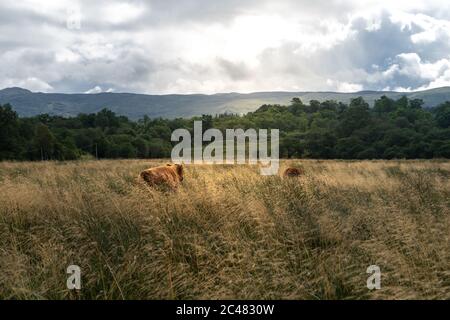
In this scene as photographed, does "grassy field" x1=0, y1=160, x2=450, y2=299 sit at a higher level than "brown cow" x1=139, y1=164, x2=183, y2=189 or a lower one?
lower

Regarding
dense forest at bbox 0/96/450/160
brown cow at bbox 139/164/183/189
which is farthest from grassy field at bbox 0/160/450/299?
dense forest at bbox 0/96/450/160

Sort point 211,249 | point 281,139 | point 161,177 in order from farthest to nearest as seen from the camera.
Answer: point 281,139 → point 161,177 → point 211,249

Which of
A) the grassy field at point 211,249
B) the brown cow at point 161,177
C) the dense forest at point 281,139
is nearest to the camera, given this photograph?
the grassy field at point 211,249

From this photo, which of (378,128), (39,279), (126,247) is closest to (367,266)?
(126,247)

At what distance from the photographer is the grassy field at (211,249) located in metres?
4.27

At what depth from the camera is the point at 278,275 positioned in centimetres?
454

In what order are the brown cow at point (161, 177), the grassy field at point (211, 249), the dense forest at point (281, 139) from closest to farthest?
the grassy field at point (211, 249) < the brown cow at point (161, 177) < the dense forest at point (281, 139)

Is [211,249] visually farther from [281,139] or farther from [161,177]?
[281,139]

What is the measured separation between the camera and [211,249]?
5309mm

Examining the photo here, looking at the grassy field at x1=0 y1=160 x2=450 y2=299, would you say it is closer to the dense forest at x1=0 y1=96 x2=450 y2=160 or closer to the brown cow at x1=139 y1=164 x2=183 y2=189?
the brown cow at x1=139 y1=164 x2=183 y2=189

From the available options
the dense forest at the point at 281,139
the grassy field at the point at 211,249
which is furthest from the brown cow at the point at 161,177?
the dense forest at the point at 281,139

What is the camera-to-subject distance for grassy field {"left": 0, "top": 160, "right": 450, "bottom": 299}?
→ 4.27 meters

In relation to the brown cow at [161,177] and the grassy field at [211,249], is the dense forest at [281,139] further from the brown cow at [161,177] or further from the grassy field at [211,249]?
the grassy field at [211,249]

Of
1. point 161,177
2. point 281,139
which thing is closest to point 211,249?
point 161,177
